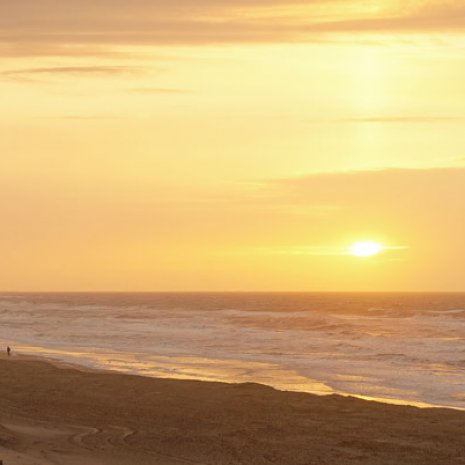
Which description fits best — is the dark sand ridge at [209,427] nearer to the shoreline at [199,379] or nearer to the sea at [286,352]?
the shoreline at [199,379]

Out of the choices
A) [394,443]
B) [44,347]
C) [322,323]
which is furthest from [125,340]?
[394,443]

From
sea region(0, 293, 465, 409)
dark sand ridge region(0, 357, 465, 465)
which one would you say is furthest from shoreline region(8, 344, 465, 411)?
dark sand ridge region(0, 357, 465, 465)

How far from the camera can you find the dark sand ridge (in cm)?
1666

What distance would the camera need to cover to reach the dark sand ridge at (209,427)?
54.6 feet

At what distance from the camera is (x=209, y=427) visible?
2000 centimetres

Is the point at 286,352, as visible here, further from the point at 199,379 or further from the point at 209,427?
the point at 209,427

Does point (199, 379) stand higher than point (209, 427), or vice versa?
point (199, 379)

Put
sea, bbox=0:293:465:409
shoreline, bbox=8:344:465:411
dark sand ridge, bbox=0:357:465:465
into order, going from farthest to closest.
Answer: sea, bbox=0:293:465:409
shoreline, bbox=8:344:465:411
dark sand ridge, bbox=0:357:465:465

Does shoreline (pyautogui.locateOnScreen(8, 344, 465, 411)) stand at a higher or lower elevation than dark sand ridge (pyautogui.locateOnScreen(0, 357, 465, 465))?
higher

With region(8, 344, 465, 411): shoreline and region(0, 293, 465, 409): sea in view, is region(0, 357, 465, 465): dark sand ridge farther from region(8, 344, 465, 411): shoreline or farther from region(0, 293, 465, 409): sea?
region(0, 293, 465, 409): sea

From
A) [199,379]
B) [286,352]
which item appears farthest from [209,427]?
[286,352]

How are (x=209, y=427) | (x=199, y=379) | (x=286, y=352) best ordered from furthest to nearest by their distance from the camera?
(x=286, y=352) → (x=199, y=379) → (x=209, y=427)

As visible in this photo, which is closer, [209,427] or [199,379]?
[209,427]

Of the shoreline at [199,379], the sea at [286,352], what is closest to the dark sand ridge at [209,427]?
the shoreline at [199,379]
